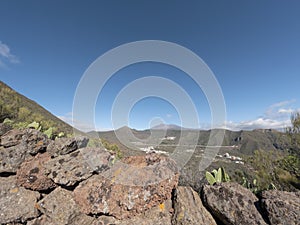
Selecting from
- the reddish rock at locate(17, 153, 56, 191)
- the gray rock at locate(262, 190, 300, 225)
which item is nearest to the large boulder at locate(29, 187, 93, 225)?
the reddish rock at locate(17, 153, 56, 191)

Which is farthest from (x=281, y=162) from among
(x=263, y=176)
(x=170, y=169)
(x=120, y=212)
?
(x=120, y=212)

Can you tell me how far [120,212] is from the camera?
9.80 feet

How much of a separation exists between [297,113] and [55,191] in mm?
15720

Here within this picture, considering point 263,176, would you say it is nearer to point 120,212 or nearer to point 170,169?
point 170,169

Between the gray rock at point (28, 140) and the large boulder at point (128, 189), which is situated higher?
the gray rock at point (28, 140)

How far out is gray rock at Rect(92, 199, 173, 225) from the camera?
9.45ft

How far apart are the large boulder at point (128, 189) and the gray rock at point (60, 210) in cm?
15

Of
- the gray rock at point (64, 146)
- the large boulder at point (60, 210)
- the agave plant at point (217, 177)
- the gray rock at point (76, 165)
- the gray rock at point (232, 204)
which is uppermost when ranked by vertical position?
the gray rock at point (64, 146)

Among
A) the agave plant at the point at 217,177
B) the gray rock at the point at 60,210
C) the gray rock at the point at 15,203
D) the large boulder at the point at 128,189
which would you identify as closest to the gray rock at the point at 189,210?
the large boulder at the point at 128,189

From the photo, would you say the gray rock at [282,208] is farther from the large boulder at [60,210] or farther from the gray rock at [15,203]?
the gray rock at [15,203]

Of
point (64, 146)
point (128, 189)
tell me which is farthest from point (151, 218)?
point (64, 146)

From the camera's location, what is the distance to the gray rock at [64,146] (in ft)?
13.1

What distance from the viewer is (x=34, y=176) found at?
3.67 meters

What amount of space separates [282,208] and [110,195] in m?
2.75
